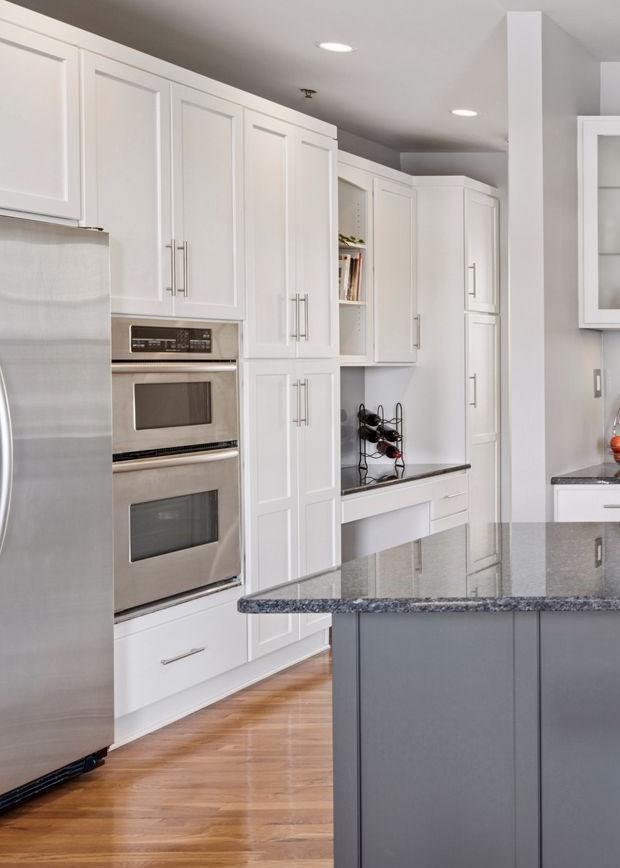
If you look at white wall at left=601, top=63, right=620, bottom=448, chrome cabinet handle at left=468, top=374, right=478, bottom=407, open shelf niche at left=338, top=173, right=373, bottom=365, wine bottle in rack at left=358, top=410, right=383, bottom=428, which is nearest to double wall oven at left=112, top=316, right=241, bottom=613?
open shelf niche at left=338, top=173, right=373, bottom=365

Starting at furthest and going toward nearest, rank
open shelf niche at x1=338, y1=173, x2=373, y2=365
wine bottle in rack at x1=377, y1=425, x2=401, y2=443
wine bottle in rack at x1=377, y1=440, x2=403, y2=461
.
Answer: wine bottle in rack at x1=377, y1=425, x2=401, y2=443 < wine bottle in rack at x1=377, y1=440, x2=403, y2=461 < open shelf niche at x1=338, y1=173, x2=373, y2=365

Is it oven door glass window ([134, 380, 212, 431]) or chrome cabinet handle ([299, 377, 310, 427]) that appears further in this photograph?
chrome cabinet handle ([299, 377, 310, 427])

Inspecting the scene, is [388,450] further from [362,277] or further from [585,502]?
[585,502]

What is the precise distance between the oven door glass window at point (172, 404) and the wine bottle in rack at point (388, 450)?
189cm

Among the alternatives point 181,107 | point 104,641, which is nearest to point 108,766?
point 104,641

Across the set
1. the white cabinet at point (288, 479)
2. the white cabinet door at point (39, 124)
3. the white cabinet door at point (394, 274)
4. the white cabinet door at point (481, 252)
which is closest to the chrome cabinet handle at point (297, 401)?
the white cabinet at point (288, 479)

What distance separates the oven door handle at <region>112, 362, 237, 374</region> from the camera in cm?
348

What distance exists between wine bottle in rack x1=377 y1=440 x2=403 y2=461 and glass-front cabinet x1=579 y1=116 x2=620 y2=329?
1.58m

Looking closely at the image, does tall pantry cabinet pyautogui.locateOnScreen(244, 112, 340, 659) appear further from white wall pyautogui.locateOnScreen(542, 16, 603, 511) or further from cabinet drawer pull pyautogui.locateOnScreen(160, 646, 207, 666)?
white wall pyautogui.locateOnScreen(542, 16, 603, 511)

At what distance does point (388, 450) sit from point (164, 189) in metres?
2.40

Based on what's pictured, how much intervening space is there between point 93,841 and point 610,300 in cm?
285

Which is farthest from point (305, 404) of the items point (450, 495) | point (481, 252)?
point (481, 252)

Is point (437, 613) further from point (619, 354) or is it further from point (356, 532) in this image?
point (356, 532)

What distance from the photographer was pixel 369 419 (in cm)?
592
